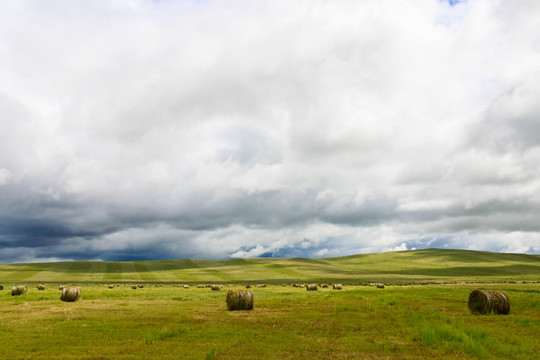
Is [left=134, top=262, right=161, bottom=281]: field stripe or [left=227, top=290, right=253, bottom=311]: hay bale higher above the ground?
[left=227, top=290, right=253, bottom=311]: hay bale

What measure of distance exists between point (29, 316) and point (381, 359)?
2072 cm

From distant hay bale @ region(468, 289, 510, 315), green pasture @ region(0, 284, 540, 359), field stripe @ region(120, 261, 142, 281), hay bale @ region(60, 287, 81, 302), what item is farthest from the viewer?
field stripe @ region(120, 261, 142, 281)

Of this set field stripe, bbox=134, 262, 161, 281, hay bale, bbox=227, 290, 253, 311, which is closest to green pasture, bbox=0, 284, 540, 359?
hay bale, bbox=227, 290, 253, 311

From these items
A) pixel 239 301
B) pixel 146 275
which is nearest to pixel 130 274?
pixel 146 275

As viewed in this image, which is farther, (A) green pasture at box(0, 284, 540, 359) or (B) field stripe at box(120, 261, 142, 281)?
(B) field stripe at box(120, 261, 142, 281)

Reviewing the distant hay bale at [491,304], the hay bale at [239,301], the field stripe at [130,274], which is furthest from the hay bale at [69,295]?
the field stripe at [130,274]

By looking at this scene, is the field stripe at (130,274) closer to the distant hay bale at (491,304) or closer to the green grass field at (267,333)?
the green grass field at (267,333)

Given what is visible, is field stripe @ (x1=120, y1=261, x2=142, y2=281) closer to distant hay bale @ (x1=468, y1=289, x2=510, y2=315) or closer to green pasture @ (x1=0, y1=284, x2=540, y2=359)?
green pasture @ (x1=0, y1=284, x2=540, y2=359)

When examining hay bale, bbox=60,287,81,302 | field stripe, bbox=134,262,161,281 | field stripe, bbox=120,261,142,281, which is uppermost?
hay bale, bbox=60,287,81,302

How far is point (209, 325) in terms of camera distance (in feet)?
61.6

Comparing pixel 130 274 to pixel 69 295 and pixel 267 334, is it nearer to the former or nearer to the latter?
pixel 69 295

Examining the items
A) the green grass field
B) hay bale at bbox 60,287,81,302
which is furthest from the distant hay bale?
hay bale at bbox 60,287,81,302

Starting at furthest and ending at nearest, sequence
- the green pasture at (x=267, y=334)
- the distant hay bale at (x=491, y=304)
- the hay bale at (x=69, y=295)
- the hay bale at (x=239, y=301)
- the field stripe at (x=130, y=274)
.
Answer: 1. the field stripe at (x=130, y=274)
2. the hay bale at (x=69, y=295)
3. the hay bale at (x=239, y=301)
4. the distant hay bale at (x=491, y=304)
5. the green pasture at (x=267, y=334)

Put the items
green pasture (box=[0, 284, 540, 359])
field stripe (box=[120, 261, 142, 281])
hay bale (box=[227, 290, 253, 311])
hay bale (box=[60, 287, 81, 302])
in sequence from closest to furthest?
green pasture (box=[0, 284, 540, 359]) < hay bale (box=[227, 290, 253, 311]) < hay bale (box=[60, 287, 81, 302]) < field stripe (box=[120, 261, 142, 281])
